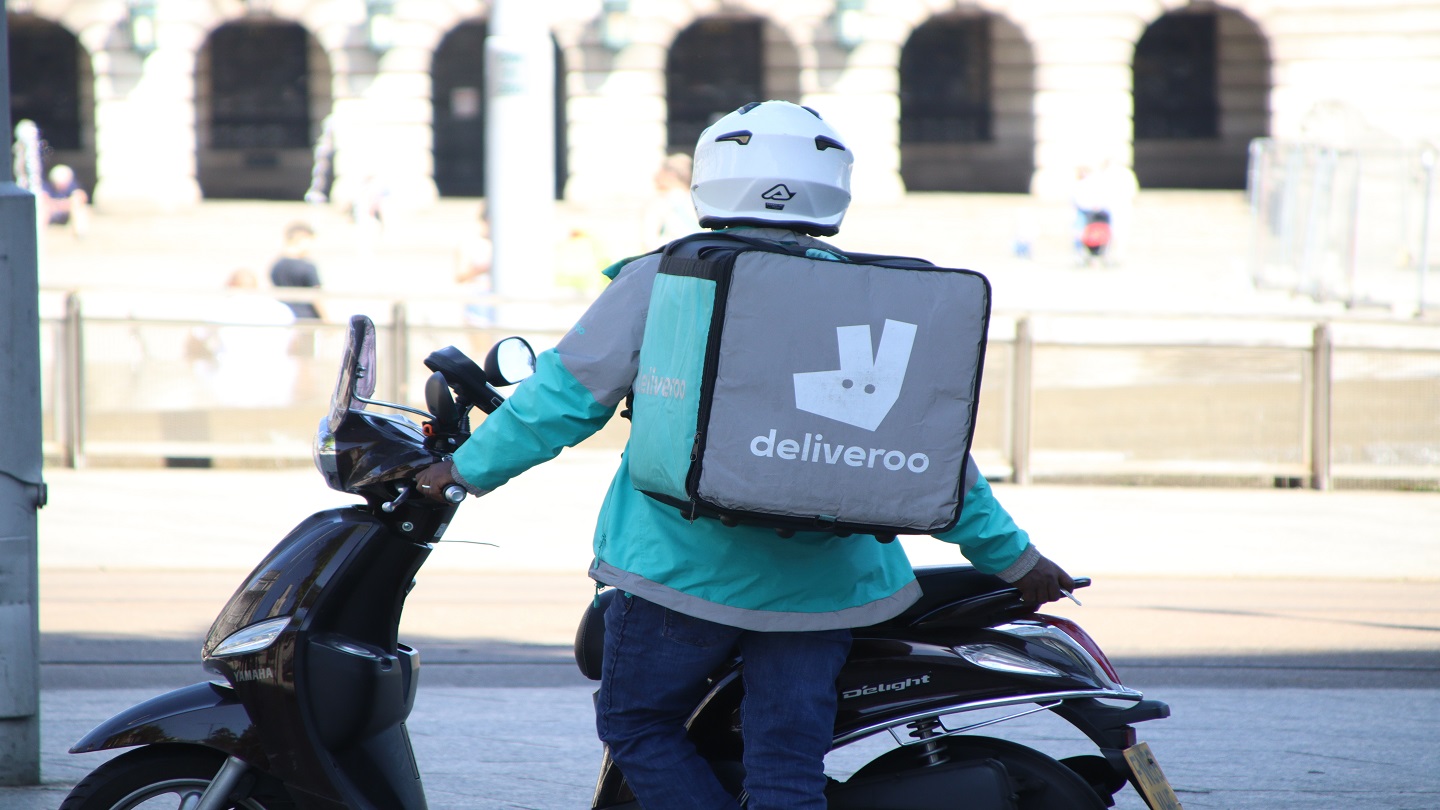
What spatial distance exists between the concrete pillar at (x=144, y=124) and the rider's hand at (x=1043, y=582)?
3117cm

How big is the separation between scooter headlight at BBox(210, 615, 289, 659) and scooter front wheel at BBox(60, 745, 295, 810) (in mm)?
191

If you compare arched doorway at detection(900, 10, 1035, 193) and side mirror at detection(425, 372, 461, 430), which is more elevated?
arched doorway at detection(900, 10, 1035, 193)

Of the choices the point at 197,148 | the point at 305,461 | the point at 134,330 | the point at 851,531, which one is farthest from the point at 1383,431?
the point at 197,148

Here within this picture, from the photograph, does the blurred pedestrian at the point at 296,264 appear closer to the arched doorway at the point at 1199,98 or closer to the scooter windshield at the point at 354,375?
the scooter windshield at the point at 354,375

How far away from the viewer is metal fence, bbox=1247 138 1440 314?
16.9 m

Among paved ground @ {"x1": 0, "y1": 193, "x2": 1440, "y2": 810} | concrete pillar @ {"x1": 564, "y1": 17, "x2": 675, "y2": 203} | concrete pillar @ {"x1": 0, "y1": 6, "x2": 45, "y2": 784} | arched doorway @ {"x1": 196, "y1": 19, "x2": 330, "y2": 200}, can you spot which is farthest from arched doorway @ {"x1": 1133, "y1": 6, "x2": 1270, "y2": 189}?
concrete pillar @ {"x1": 0, "y1": 6, "x2": 45, "y2": 784}

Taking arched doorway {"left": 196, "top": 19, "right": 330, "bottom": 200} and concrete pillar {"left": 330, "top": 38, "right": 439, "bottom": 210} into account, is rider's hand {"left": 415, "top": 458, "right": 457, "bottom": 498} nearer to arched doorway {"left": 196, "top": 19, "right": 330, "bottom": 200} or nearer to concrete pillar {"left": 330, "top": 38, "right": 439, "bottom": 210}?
concrete pillar {"left": 330, "top": 38, "right": 439, "bottom": 210}

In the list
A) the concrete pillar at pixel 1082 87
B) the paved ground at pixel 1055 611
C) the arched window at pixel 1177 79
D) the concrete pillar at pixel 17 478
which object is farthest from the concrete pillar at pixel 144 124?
the concrete pillar at pixel 17 478

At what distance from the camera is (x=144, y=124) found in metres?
31.7

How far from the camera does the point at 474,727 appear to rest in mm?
4957

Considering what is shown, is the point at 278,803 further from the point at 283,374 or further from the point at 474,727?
the point at 283,374

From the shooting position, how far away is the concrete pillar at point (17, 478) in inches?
155

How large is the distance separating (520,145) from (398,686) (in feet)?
28.8

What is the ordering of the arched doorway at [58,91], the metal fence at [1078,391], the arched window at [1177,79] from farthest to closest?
the arched window at [1177,79]
the arched doorway at [58,91]
the metal fence at [1078,391]
